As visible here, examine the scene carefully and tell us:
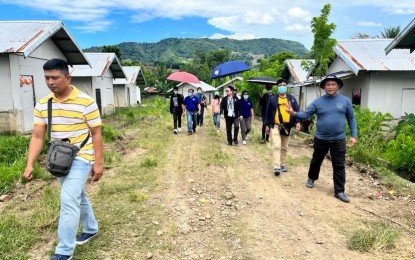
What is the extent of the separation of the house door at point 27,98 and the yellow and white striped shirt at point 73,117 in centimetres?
972

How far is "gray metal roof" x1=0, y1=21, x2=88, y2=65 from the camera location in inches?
428

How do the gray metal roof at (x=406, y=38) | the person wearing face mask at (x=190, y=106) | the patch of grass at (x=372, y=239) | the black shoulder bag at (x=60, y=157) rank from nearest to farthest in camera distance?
the black shoulder bag at (x=60, y=157)
the patch of grass at (x=372, y=239)
the gray metal roof at (x=406, y=38)
the person wearing face mask at (x=190, y=106)

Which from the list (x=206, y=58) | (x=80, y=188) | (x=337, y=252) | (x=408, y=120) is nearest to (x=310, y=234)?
(x=337, y=252)

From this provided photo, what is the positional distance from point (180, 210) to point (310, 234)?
70.4 inches

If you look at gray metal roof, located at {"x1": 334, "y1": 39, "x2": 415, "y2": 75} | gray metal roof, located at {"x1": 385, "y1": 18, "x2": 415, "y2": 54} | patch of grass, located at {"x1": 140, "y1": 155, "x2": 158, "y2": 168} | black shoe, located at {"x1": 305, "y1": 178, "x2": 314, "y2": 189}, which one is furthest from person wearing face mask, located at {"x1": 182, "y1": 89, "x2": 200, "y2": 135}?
black shoe, located at {"x1": 305, "y1": 178, "x2": 314, "y2": 189}

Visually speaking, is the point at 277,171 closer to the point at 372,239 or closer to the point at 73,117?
the point at 372,239

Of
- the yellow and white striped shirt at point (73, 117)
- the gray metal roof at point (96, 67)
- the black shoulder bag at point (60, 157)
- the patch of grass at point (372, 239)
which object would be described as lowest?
the patch of grass at point (372, 239)

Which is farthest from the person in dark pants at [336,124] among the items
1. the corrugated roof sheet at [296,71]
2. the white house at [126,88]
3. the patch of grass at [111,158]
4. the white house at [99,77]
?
the white house at [126,88]

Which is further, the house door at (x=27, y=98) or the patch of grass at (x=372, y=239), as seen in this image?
the house door at (x=27, y=98)

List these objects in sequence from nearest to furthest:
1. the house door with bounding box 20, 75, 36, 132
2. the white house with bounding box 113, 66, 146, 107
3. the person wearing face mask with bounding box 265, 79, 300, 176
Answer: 1. the person wearing face mask with bounding box 265, 79, 300, 176
2. the house door with bounding box 20, 75, 36, 132
3. the white house with bounding box 113, 66, 146, 107

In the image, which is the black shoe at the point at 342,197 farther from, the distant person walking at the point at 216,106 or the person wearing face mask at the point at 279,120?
the distant person walking at the point at 216,106

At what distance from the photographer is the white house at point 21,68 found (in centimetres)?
1125

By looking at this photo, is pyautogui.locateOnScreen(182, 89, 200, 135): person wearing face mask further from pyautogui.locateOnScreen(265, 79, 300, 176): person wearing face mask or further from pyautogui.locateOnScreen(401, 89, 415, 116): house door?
pyautogui.locateOnScreen(401, 89, 415, 116): house door

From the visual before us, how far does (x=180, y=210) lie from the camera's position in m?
4.94
